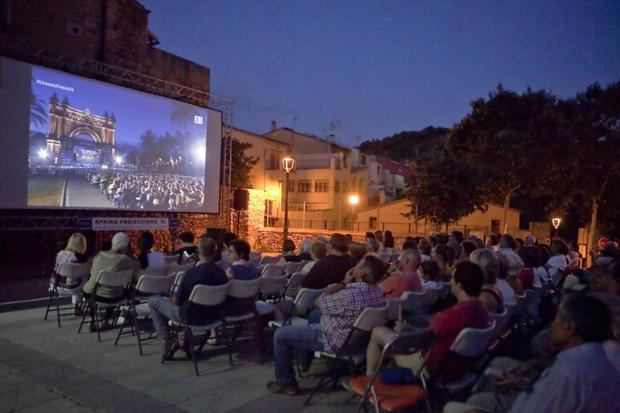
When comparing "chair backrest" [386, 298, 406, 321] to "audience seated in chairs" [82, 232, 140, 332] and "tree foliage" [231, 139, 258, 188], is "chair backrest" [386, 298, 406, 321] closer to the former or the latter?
"audience seated in chairs" [82, 232, 140, 332]

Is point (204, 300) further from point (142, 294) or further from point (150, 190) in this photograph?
point (150, 190)

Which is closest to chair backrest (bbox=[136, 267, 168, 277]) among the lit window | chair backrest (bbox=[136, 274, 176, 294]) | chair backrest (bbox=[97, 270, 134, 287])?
chair backrest (bbox=[97, 270, 134, 287])

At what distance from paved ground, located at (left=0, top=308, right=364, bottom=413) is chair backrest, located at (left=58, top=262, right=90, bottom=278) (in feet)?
2.65

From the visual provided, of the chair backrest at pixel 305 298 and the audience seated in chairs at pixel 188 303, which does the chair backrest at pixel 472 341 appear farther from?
the audience seated in chairs at pixel 188 303

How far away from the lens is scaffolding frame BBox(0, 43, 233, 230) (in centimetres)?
1181

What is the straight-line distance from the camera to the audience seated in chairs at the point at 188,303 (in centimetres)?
453

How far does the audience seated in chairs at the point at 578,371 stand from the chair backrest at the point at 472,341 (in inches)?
32.9

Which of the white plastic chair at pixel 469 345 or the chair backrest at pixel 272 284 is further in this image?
the chair backrest at pixel 272 284

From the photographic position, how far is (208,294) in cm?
443

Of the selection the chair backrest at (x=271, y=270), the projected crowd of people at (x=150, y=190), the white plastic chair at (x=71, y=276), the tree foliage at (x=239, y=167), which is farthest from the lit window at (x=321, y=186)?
the white plastic chair at (x=71, y=276)

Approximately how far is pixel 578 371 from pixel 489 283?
6.92 ft

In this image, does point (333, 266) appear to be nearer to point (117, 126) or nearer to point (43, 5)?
point (117, 126)

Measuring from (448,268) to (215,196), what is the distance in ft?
33.0

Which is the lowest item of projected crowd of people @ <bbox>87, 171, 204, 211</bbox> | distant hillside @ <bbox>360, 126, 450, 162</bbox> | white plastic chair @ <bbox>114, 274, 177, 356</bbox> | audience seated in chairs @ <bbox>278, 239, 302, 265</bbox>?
white plastic chair @ <bbox>114, 274, 177, 356</bbox>
